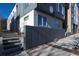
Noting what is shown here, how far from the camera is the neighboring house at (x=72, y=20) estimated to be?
2.94 meters

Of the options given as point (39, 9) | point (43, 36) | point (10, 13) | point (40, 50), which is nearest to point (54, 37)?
point (43, 36)

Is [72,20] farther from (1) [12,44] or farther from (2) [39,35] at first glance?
(1) [12,44]

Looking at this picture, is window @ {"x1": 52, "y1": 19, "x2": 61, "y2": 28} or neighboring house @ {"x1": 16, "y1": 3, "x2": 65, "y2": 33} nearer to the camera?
neighboring house @ {"x1": 16, "y1": 3, "x2": 65, "y2": 33}

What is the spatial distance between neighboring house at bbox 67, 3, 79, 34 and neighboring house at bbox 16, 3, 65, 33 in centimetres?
14

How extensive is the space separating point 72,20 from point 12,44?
1299mm

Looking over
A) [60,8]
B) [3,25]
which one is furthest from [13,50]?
[60,8]

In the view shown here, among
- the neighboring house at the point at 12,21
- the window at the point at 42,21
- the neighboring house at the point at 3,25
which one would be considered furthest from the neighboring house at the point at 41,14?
the neighboring house at the point at 3,25

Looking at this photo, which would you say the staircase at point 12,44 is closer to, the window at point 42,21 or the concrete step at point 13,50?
the concrete step at point 13,50

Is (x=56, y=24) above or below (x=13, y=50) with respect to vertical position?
above

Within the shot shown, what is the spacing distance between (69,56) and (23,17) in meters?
1.13

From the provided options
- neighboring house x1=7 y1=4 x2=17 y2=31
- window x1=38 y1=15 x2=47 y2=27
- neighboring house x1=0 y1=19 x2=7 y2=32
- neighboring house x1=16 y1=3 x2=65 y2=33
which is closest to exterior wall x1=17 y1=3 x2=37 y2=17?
neighboring house x1=16 y1=3 x2=65 y2=33

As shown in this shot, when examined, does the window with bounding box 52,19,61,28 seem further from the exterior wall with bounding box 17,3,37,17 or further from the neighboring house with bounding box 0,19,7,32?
the neighboring house with bounding box 0,19,7,32

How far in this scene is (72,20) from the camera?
3.03m

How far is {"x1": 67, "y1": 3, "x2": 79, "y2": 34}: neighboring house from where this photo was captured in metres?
2.94
